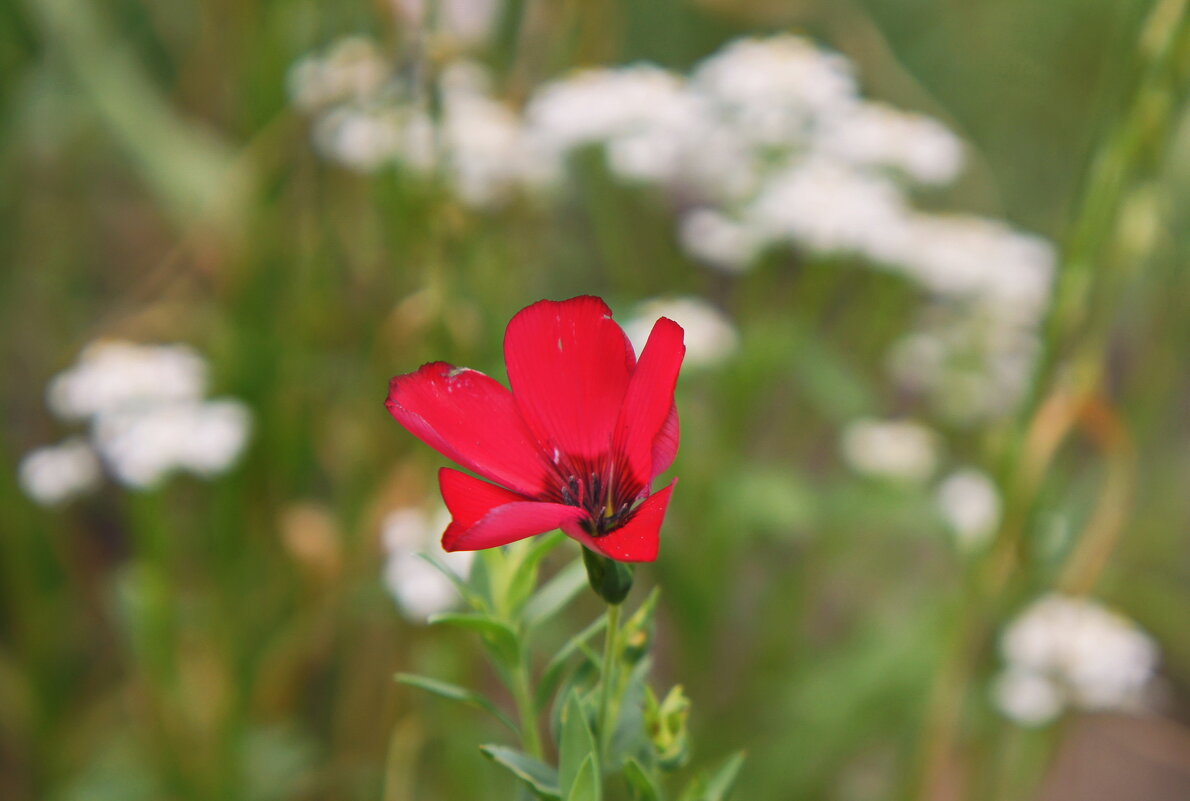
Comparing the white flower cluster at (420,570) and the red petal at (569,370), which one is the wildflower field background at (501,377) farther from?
the red petal at (569,370)

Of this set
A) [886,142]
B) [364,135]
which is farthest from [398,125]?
[886,142]

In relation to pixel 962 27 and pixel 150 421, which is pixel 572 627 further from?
pixel 962 27

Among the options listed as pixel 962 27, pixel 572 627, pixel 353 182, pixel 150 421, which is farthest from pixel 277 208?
pixel 962 27

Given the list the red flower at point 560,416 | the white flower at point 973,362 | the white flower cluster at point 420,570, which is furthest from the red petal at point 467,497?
the white flower at point 973,362

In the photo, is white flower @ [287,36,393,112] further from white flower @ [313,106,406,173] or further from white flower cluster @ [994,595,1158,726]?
white flower cluster @ [994,595,1158,726]

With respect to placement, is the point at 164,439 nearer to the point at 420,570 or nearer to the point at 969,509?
the point at 420,570

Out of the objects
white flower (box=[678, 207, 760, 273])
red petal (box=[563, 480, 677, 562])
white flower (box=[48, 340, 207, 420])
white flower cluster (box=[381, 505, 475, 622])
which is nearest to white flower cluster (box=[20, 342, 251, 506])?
white flower (box=[48, 340, 207, 420])

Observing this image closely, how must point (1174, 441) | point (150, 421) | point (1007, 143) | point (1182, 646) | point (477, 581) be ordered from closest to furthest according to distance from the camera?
point (477, 581)
point (150, 421)
point (1182, 646)
point (1174, 441)
point (1007, 143)
